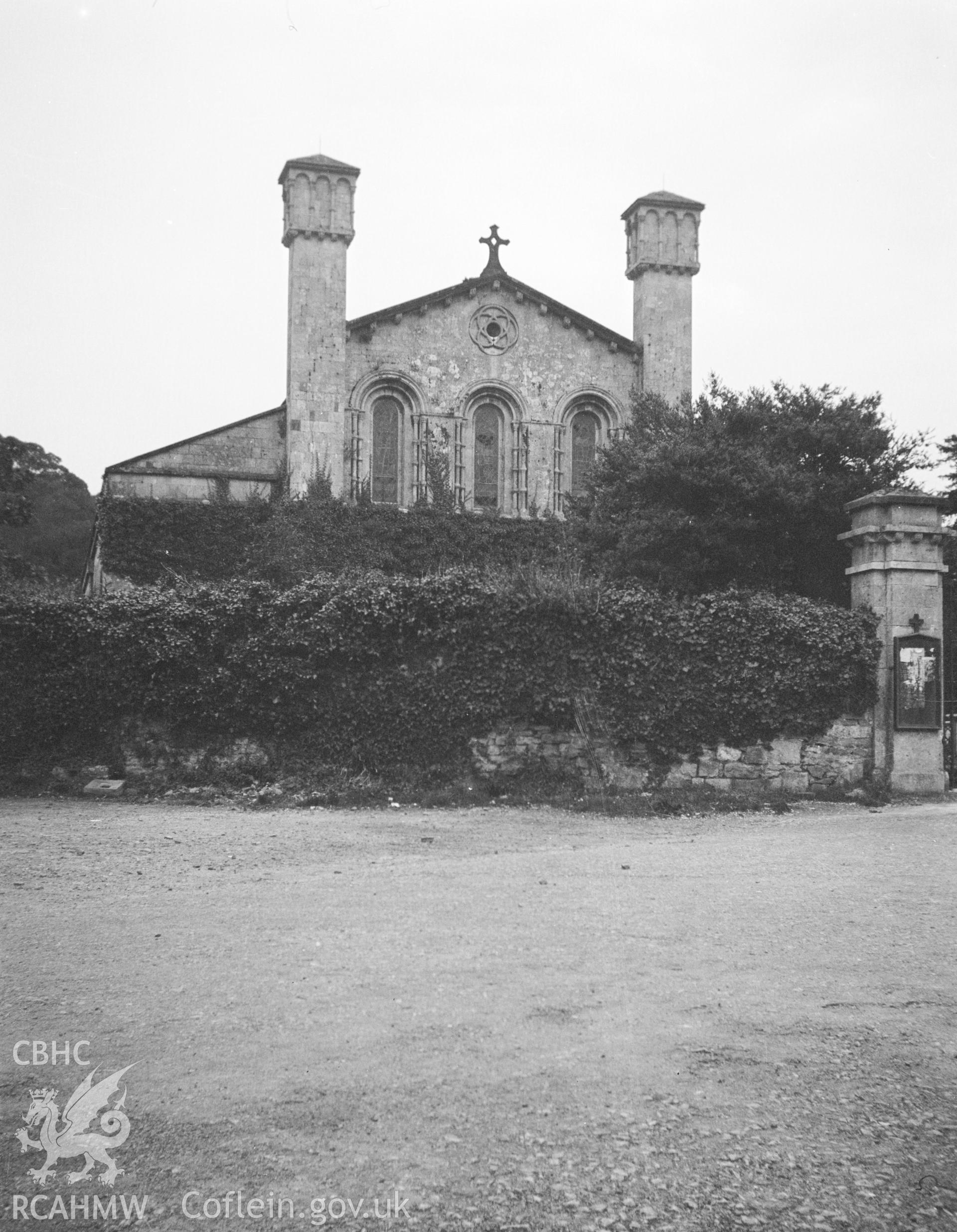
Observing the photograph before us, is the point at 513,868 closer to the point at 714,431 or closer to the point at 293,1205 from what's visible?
the point at 293,1205

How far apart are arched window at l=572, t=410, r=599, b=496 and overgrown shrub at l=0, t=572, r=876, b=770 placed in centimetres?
1854

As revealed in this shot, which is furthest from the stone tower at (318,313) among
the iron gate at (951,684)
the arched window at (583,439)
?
the iron gate at (951,684)

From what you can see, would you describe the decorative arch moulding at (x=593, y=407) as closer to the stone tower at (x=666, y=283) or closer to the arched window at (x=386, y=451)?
the stone tower at (x=666, y=283)

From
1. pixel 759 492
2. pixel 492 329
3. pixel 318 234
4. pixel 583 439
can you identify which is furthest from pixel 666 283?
pixel 759 492

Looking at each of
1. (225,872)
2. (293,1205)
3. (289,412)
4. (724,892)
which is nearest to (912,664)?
(724,892)

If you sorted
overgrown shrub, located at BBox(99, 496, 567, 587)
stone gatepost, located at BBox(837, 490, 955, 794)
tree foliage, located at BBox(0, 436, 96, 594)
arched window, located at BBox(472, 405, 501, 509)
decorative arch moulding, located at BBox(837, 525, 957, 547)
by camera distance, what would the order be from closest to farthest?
Result: stone gatepost, located at BBox(837, 490, 955, 794) → decorative arch moulding, located at BBox(837, 525, 957, 547) → overgrown shrub, located at BBox(99, 496, 567, 587) → arched window, located at BBox(472, 405, 501, 509) → tree foliage, located at BBox(0, 436, 96, 594)

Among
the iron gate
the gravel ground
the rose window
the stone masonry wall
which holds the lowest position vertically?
the gravel ground

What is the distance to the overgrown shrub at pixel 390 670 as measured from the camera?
13477mm

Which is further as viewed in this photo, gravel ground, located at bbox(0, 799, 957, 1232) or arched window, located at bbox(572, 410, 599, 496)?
arched window, located at bbox(572, 410, 599, 496)

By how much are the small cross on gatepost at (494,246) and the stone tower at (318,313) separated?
429 cm

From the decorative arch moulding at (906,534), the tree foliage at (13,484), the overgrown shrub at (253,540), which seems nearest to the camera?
the decorative arch moulding at (906,534)

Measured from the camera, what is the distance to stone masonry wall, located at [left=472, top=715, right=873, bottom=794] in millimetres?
13523

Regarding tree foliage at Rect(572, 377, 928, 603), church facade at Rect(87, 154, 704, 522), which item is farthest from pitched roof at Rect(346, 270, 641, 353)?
tree foliage at Rect(572, 377, 928, 603)

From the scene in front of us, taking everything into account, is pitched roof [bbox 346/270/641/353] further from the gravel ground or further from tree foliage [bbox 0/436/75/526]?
the gravel ground
